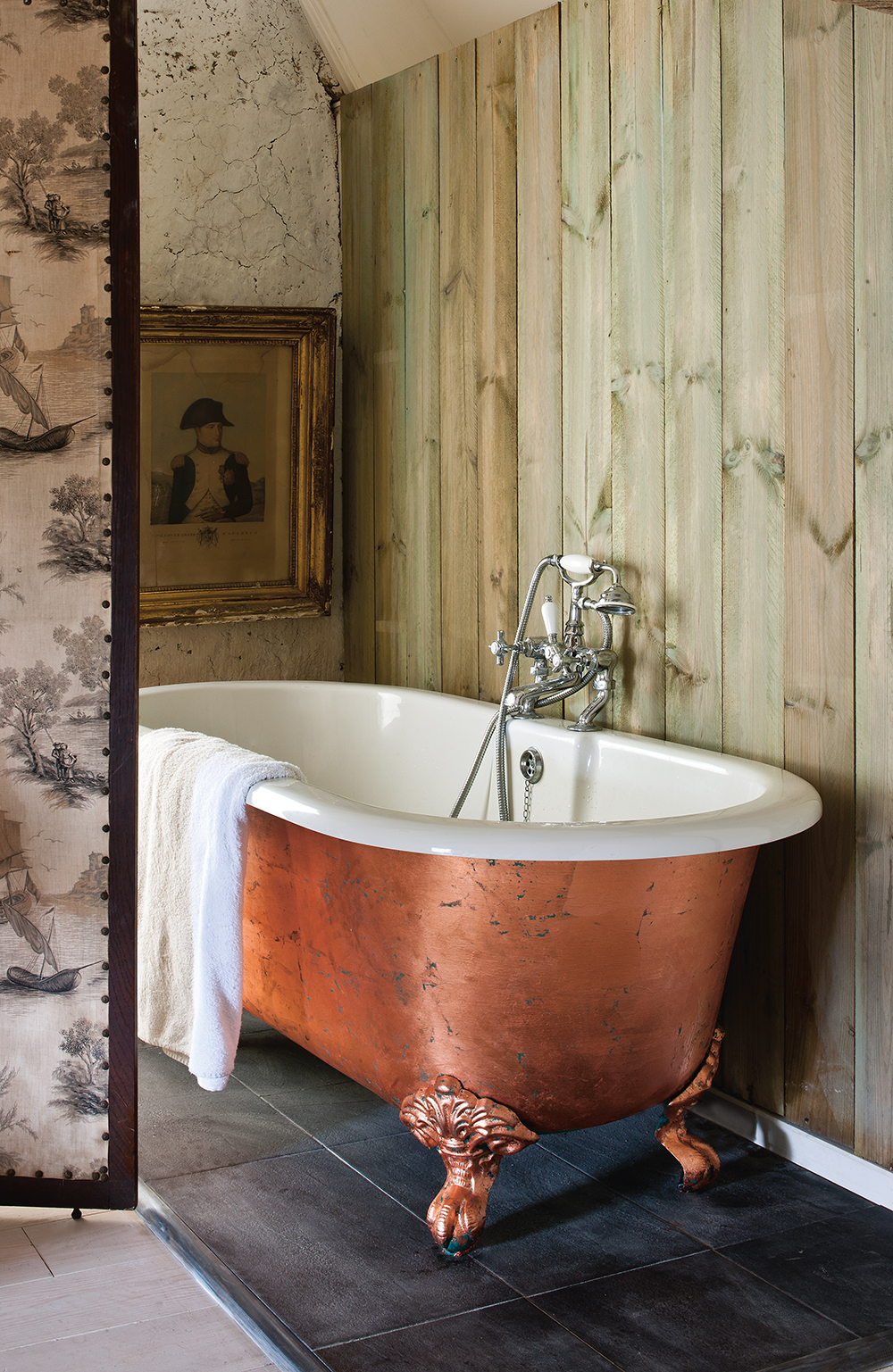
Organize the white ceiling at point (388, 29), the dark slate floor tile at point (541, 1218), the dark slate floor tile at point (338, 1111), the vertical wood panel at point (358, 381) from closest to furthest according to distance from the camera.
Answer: the dark slate floor tile at point (541, 1218) < the dark slate floor tile at point (338, 1111) < the white ceiling at point (388, 29) < the vertical wood panel at point (358, 381)

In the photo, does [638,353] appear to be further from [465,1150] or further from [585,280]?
[465,1150]

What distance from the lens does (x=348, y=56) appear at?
11.7 ft

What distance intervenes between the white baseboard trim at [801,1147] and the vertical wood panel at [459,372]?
3.89ft

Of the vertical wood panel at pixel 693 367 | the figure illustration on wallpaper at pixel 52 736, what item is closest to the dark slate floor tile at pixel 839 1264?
the vertical wood panel at pixel 693 367

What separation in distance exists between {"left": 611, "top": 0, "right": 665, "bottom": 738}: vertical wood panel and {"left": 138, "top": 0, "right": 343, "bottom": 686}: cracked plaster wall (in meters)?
1.29

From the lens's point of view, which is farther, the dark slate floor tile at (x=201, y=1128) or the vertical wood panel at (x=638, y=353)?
the vertical wood panel at (x=638, y=353)

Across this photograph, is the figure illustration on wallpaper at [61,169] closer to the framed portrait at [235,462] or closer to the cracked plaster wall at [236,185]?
the framed portrait at [235,462]

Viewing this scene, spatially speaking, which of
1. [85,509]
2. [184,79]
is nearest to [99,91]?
[85,509]

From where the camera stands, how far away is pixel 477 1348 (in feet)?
5.46

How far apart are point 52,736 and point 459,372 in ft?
Result: 5.26

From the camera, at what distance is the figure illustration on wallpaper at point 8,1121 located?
1989 millimetres

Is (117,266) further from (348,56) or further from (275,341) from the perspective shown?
(348,56)

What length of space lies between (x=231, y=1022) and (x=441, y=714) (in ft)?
3.57

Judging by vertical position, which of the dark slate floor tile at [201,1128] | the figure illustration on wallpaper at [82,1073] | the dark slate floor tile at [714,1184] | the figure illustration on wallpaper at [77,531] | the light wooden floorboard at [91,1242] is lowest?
the light wooden floorboard at [91,1242]
